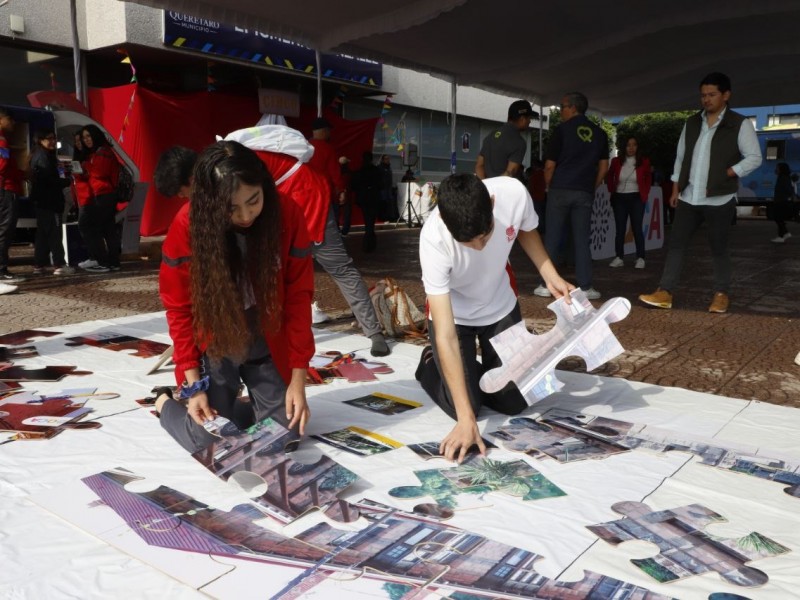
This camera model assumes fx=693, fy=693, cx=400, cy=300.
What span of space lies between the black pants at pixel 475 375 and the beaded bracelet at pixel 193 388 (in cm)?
87

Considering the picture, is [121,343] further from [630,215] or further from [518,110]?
[630,215]

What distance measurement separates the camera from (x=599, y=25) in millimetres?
8422

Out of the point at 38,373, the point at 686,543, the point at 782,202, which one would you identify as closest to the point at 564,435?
the point at 686,543

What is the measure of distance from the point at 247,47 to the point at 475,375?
11.3 metres

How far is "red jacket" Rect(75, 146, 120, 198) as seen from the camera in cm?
691

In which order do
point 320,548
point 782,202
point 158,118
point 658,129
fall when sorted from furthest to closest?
point 658,129 < point 782,202 < point 158,118 < point 320,548

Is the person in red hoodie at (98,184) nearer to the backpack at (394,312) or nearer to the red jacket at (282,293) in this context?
the backpack at (394,312)

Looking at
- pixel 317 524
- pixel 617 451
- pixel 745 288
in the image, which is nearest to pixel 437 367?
pixel 617 451

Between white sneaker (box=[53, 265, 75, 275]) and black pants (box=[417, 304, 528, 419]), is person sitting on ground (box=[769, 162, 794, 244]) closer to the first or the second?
black pants (box=[417, 304, 528, 419])

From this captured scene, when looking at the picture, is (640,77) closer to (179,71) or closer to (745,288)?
(745,288)

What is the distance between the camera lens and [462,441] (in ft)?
7.24

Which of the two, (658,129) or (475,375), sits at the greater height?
(658,129)

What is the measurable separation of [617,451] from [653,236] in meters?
8.27

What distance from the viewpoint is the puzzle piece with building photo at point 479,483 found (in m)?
2.01
